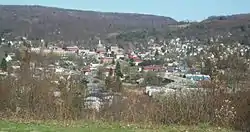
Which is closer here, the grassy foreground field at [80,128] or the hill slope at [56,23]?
the grassy foreground field at [80,128]

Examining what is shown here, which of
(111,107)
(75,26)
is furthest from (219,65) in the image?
(75,26)

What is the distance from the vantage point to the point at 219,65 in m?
11.8

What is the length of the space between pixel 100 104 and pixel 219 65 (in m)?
3.45

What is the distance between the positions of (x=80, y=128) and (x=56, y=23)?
70.6 meters

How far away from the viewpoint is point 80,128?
8.97 meters

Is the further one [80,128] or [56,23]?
[56,23]

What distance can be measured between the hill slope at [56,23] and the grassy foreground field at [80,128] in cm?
5081

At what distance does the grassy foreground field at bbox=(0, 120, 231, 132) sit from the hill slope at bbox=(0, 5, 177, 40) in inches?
2000

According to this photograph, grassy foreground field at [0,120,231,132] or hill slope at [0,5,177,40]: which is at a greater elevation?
hill slope at [0,5,177,40]

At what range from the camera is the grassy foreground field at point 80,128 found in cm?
860

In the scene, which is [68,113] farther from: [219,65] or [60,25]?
[60,25]

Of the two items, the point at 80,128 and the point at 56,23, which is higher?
the point at 56,23

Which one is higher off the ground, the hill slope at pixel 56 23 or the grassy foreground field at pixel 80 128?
the hill slope at pixel 56 23

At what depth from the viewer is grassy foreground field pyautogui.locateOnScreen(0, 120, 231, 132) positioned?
8602mm
